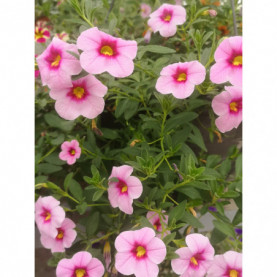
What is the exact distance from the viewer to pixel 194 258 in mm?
608

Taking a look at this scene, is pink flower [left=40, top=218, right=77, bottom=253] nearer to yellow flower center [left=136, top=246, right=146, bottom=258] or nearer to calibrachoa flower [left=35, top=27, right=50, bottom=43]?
yellow flower center [left=136, top=246, right=146, bottom=258]

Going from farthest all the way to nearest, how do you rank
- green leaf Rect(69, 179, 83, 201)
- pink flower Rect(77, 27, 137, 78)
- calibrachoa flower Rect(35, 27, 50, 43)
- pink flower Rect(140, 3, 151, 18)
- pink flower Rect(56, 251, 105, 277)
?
pink flower Rect(140, 3, 151, 18), calibrachoa flower Rect(35, 27, 50, 43), green leaf Rect(69, 179, 83, 201), pink flower Rect(56, 251, 105, 277), pink flower Rect(77, 27, 137, 78)

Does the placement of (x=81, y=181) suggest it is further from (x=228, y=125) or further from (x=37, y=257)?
(x=228, y=125)

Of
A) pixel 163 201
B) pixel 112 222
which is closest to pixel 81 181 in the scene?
pixel 112 222

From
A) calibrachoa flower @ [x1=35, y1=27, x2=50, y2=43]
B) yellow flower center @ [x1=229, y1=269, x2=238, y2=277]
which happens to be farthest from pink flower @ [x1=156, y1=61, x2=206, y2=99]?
calibrachoa flower @ [x1=35, y1=27, x2=50, y2=43]

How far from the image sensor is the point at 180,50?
92 cm

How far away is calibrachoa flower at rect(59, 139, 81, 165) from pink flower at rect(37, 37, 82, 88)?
22 cm

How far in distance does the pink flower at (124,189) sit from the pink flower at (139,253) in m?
0.07

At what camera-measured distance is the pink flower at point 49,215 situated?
2.16 feet

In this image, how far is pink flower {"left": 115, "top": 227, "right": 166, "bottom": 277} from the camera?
56 centimetres

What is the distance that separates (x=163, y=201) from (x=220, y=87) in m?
0.26

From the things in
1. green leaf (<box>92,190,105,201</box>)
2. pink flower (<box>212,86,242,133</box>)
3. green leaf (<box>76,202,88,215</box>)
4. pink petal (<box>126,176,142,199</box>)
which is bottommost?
green leaf (<box>76,202,88,215</box>)

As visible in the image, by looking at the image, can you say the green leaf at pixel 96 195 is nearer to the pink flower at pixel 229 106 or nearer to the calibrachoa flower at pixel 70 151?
the calibrachoa flower at pixel 70 151

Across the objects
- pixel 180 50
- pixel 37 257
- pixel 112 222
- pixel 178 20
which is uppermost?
pixel 178 20
